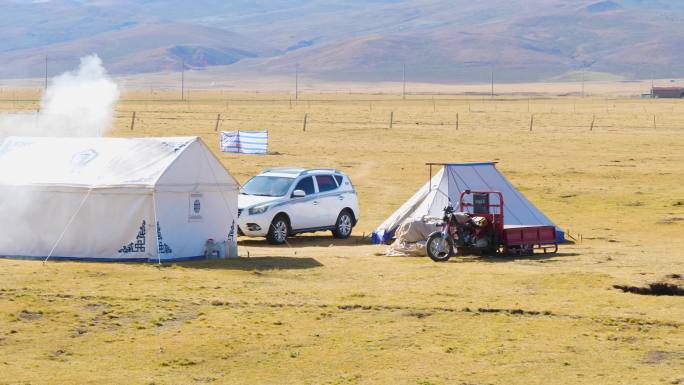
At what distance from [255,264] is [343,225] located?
6.80m

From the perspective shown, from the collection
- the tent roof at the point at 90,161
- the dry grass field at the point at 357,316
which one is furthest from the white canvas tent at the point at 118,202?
the dry grass field at the point at 357,316

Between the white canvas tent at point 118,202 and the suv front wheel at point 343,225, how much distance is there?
4.78 m

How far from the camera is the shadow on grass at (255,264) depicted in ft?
79.5

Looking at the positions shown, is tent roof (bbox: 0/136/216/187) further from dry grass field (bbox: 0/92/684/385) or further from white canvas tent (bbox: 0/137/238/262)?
dry grass field (bbox: 0/92/684/385)

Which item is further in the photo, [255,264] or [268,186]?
[268,186]

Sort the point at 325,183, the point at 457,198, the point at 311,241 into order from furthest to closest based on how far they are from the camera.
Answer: the point at 325,183 < the point at 311,241 < the point at 457,198

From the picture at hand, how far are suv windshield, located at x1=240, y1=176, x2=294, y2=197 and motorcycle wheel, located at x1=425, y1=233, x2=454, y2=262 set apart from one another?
5426 millimetres

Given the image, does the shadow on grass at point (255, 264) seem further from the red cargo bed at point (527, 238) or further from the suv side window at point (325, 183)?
the suv side window at point (325, 183)

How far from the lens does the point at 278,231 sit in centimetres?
2938

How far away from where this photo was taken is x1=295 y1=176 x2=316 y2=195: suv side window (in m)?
30.5

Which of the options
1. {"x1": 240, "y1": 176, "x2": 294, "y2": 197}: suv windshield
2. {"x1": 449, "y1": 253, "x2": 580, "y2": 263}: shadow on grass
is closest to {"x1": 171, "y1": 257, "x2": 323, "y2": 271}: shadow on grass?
{"x1": 449, "y1": 253, "x2": 580, "y2": 263}: shadow on grass

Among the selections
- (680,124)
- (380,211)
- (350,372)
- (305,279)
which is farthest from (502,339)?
(680,124)

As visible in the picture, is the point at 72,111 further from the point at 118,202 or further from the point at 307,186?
the point at 118,202

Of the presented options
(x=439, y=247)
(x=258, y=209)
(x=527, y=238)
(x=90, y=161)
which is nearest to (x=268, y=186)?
(x=258, y=209)
